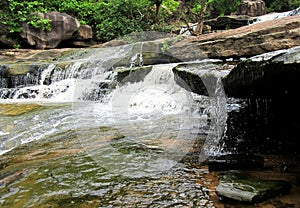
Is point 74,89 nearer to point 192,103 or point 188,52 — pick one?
point 188,52

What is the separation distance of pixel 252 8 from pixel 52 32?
37.8 feet

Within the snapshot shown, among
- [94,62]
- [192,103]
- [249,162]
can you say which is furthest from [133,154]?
[94,62]

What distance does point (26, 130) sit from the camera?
16.3ft

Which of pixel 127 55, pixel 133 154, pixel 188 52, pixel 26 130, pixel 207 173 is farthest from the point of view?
pixel 127 55

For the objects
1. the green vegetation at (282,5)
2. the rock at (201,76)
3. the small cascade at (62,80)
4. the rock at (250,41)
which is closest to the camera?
the rock at (201,76)

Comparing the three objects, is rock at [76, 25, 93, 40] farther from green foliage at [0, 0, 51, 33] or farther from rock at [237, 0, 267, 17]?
rock at [237, 0, 267, 17]

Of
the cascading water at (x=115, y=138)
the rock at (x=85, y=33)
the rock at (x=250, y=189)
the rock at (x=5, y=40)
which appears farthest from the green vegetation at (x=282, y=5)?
the rock at (x=250, y=189)

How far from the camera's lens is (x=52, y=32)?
14.2m

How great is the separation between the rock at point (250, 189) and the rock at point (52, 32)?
13.5m

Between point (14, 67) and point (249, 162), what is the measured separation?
9.83 m

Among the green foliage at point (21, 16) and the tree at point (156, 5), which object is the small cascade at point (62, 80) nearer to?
the tree at point (156, 5)

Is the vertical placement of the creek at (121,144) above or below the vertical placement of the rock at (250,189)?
below

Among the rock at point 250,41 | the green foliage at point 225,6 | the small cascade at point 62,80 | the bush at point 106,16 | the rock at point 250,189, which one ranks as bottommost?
the rock at point 250,189

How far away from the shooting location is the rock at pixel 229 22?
14172 mm
